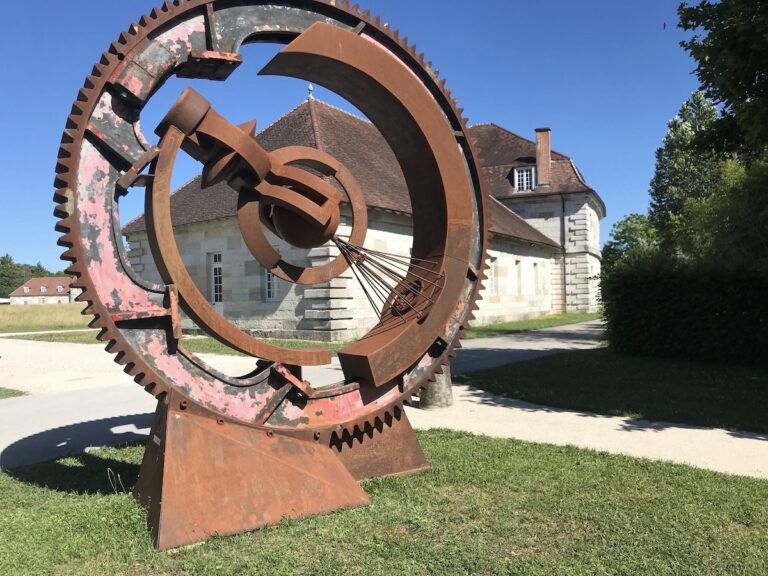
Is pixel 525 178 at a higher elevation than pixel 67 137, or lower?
higher

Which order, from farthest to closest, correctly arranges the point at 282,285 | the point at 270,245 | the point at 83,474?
the point at 282,285 → the point at 83,474 → the point at 270,245

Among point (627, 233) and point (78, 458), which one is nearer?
point (78, 458)

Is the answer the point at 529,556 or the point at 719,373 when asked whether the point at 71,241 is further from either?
the point at 719,373

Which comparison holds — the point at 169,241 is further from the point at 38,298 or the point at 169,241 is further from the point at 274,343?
the point at 38,298

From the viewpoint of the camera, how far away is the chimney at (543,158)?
3359 cm

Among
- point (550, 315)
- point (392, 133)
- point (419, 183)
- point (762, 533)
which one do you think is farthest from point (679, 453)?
point (550, 315)

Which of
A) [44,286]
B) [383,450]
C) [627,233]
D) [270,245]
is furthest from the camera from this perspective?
[44,286]

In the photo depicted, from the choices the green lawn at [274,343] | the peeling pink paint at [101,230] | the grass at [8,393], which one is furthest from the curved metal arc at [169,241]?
the green lawn at [274,343]

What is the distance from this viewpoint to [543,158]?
34.0 m

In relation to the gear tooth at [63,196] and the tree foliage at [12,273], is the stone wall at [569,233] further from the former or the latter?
the tree foliage at [12,273]

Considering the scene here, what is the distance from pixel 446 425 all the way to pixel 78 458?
397 cm

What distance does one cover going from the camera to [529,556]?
367 centimetres

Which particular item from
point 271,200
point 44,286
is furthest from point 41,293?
point 271,200

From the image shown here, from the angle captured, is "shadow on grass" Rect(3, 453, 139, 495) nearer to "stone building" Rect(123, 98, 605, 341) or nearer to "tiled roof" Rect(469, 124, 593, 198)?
"stone building" Rect(123, 98, 605, 341)
